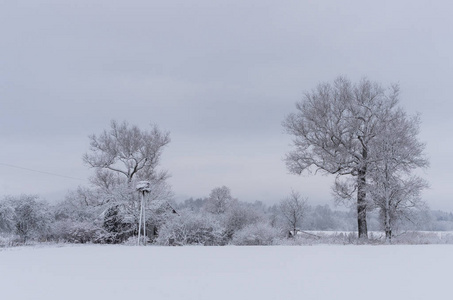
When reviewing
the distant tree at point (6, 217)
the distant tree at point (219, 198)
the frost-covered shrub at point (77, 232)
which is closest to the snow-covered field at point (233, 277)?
the frost-covered shrub at point (77, 232)

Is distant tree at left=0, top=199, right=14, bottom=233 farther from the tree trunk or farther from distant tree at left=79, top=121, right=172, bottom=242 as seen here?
the tree trunk

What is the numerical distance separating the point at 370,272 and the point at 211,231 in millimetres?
11750

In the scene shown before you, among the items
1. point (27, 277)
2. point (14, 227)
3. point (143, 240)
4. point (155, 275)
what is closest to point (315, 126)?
point (143, 240)

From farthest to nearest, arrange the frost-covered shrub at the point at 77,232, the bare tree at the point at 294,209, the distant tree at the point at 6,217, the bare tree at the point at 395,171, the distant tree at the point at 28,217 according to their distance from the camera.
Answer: the bare tree at the point at 294,209 < the distant tree at the point at 28,217 < the frost-covered shrub at the point at 77,232 < the distant tree at the point at 6,217 < the bare tree at the point at 395,171

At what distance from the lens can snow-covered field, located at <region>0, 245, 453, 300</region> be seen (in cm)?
636

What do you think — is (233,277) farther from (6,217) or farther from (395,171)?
(6,217)

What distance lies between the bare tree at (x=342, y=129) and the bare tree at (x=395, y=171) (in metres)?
1.64

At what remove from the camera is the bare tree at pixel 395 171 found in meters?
17.7

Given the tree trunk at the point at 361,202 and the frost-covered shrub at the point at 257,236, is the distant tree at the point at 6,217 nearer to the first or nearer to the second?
the frost-covered shrub at the point at 257,236

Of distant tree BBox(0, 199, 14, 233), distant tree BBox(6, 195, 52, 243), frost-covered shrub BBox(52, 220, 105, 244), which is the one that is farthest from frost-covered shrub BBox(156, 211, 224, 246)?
distant tree BBox(0, 199, 14, 233)

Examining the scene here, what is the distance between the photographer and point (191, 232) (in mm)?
18594

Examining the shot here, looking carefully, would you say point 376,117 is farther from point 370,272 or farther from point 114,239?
point 114,239

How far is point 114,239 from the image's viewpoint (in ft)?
71.8

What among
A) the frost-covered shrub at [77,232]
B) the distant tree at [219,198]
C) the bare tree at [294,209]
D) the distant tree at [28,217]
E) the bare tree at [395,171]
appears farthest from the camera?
the distant tree at [219,198]
